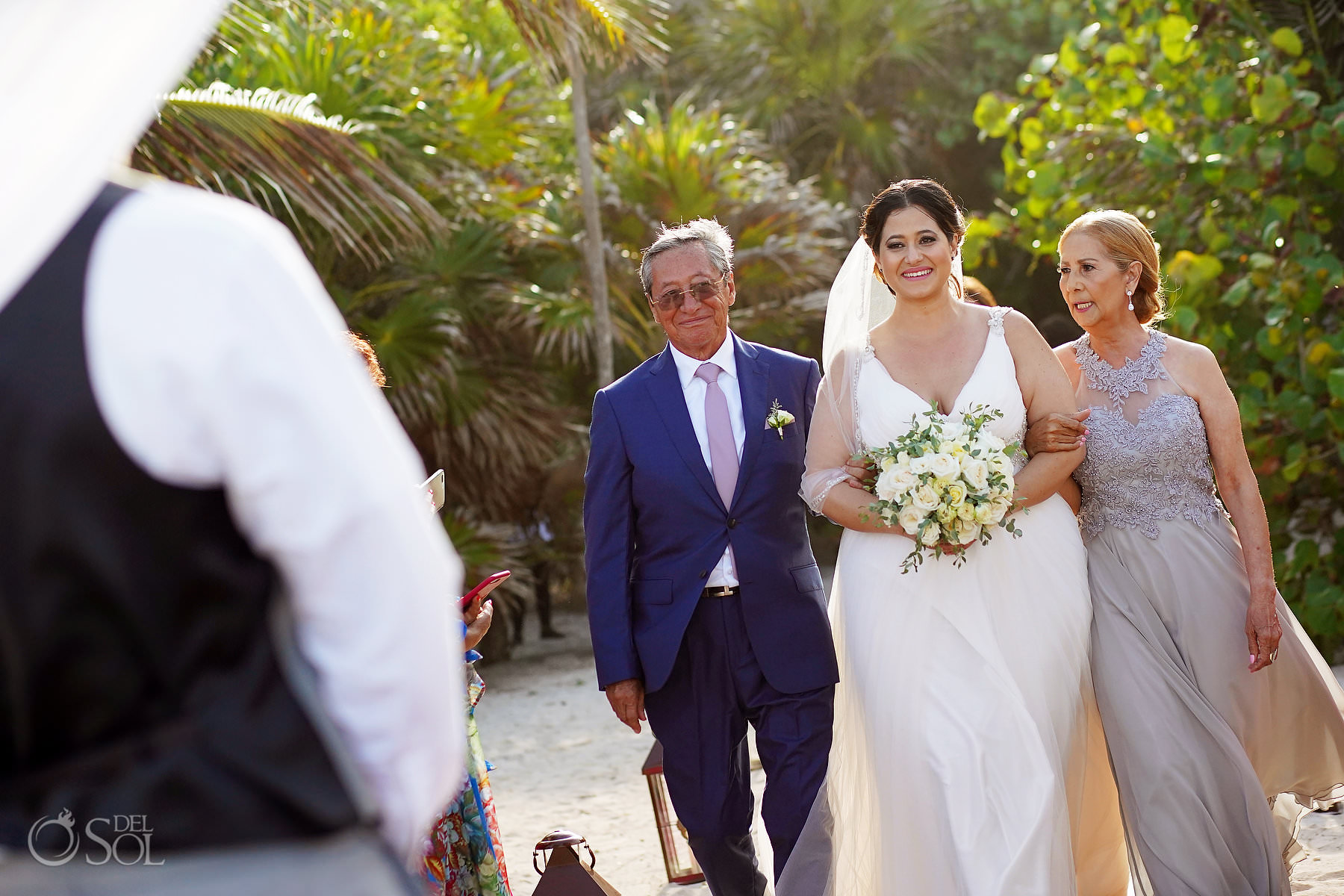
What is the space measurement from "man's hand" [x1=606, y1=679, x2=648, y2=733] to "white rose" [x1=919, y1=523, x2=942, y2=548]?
113 centimetres

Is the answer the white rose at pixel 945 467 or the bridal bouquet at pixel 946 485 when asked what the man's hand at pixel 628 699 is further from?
the white rose at pixel 945 467

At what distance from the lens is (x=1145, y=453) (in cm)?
460

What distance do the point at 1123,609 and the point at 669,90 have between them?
634 inches

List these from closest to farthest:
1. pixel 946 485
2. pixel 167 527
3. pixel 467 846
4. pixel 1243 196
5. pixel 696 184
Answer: pixel 167 527 → pixel 467 846 → pixel 946 485 → pixel 1243 196 → pixel 696 184

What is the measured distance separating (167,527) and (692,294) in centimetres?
348

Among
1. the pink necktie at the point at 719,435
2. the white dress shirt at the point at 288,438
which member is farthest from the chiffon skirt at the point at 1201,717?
the white dress shirt at the point at 288,438

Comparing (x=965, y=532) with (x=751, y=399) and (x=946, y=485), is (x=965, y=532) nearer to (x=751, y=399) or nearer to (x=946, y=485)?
(x=946, y=485)

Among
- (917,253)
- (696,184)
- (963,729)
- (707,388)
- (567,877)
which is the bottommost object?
(567,877)

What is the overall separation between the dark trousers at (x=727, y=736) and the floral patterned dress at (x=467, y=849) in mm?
820

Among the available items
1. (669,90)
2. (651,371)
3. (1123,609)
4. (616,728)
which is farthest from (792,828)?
(669,90)

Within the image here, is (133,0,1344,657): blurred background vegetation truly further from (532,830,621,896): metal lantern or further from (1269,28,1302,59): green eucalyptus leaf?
(532,830,621,896): metal lantern

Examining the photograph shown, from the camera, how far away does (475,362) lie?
11.4 meters

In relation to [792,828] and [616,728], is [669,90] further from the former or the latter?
[792,828]

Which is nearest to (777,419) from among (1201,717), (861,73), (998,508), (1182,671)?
(998,508)
